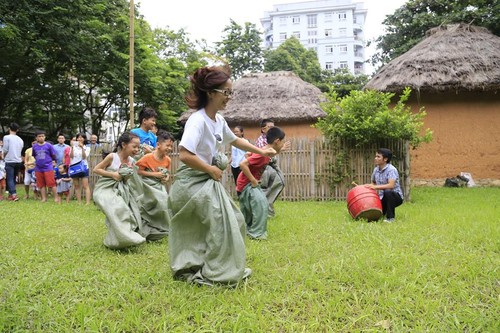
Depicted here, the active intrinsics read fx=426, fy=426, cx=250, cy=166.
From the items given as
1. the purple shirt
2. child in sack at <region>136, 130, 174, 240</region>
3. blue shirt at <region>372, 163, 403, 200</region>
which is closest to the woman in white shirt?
child in sack at <region>136, 130, 174, 240</region>

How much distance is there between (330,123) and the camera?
10.4 m

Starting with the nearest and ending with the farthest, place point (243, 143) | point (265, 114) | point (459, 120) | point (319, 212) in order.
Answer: point (243, 143) → point (319, 212) → point (459, 120) → point (265, 114)

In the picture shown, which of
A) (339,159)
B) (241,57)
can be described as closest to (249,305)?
(339,159)

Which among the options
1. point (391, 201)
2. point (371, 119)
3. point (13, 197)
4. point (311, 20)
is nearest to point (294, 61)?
point (371, 119)

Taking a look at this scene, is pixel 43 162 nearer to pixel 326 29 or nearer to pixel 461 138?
pixel 461 138

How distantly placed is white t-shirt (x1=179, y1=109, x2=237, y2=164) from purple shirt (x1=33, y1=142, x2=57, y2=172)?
8018 millimetres

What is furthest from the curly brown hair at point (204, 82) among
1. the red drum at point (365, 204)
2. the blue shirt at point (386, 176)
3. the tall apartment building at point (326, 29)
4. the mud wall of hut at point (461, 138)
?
the tall apartment building at point (326, 29)

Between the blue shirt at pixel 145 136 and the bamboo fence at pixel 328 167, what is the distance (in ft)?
15.6

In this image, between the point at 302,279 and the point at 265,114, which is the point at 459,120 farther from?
the point at 302,279

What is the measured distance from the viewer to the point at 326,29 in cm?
6250

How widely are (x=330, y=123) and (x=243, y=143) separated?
676cm

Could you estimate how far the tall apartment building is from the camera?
60594 millimetres

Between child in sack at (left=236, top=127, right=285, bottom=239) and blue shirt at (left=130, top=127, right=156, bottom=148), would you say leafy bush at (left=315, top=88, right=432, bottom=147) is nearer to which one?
child in sack at (left=236, top=127, right=285, bottom=239)

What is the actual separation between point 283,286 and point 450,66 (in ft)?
39.8
